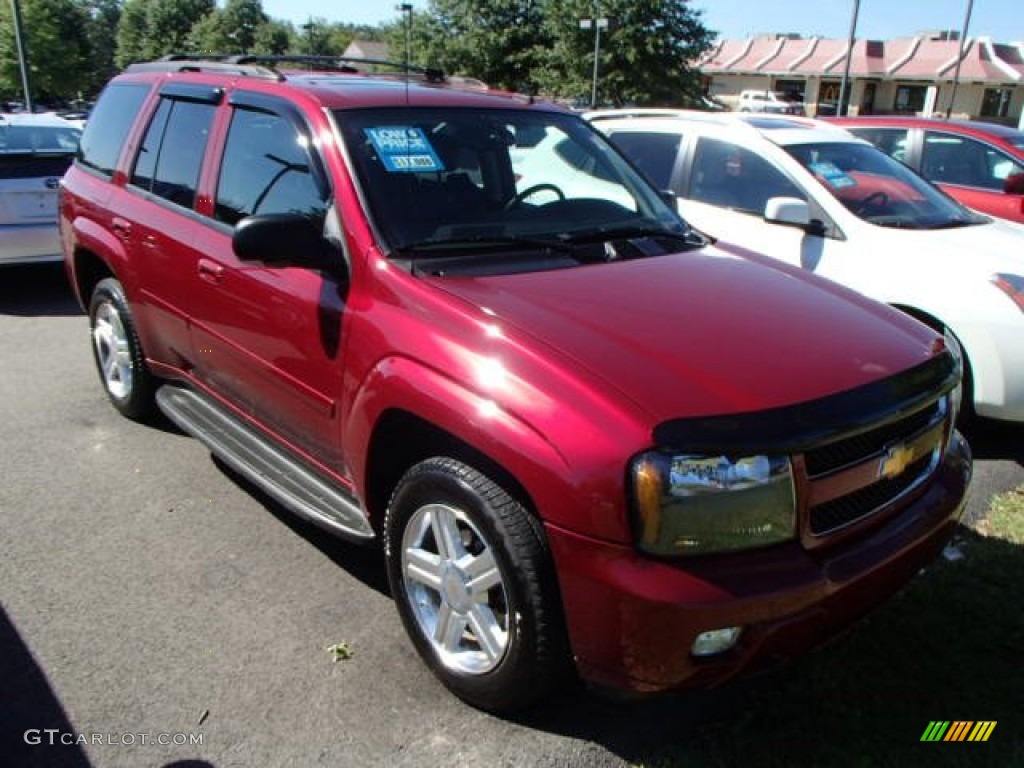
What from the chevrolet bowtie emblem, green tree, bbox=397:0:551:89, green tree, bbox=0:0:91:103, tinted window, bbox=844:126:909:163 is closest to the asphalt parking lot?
the chevrolet bowtie emblem

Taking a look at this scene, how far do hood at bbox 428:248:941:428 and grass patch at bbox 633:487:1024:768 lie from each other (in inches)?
42.3

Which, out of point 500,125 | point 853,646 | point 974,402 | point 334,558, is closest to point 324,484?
point 334,558

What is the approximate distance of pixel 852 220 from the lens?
5352 millimetres

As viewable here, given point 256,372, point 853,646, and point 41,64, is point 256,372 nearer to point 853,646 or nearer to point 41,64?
point 853,646

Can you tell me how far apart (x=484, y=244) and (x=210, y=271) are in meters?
1.29

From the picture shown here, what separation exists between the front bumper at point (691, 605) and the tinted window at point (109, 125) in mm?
3665

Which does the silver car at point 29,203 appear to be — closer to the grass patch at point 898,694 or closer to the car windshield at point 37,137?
the car windshield at point 37,137

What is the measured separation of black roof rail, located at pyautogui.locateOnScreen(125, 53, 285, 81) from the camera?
3.80 m

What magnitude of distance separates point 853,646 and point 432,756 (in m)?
1.55

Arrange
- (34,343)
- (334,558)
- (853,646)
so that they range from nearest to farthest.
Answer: (853,646), (334,558), (34,343)

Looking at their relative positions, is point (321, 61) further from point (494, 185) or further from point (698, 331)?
point (698, 331)

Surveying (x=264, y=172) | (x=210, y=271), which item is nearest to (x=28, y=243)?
(x=210, y=271)

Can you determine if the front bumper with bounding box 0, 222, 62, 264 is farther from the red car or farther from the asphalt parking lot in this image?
the red car

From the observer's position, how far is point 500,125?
12.0ft
